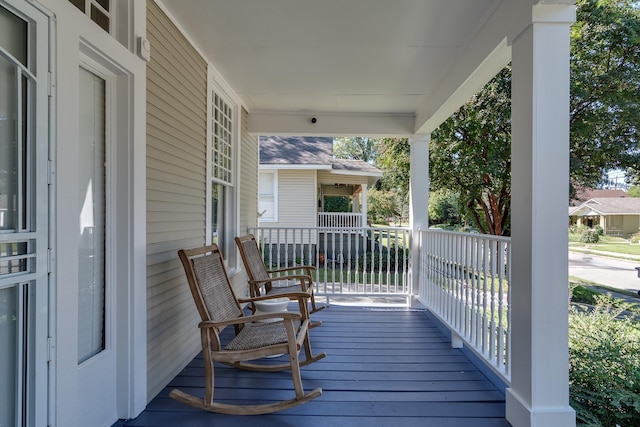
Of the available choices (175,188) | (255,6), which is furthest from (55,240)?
(255,6)

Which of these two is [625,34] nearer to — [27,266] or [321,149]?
[321,149]

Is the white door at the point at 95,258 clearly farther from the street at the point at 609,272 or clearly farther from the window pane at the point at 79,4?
the street at the point at 609,272

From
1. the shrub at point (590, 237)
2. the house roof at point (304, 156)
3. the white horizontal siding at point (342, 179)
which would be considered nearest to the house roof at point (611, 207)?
the shrub at point (590, 237)

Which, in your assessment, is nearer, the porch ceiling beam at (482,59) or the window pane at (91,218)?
the window pane at (91,218)

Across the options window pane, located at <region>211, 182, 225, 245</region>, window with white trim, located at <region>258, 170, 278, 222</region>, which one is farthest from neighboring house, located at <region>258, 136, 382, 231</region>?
window pane, located at <region>211, 182, 225, 245</region>

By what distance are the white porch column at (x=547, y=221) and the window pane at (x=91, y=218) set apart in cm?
246

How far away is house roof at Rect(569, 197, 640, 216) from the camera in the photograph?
23359mm

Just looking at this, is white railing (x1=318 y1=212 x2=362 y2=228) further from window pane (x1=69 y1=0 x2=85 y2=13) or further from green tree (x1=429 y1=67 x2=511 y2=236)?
window pane (x1=69 y1=0 x2=85 y2=13)

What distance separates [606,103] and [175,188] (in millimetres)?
7192

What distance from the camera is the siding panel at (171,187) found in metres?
2.32

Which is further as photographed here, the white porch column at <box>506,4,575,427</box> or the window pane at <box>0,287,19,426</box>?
the white porch column at <box>506,4,575,427</box>

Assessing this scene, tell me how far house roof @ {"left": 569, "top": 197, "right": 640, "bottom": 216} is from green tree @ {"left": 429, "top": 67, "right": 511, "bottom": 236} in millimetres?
20251

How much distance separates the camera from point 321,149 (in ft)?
35.3

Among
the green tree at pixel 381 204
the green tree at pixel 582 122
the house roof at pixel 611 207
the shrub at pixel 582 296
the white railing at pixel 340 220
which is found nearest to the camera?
the green tree at pixel 582 122
